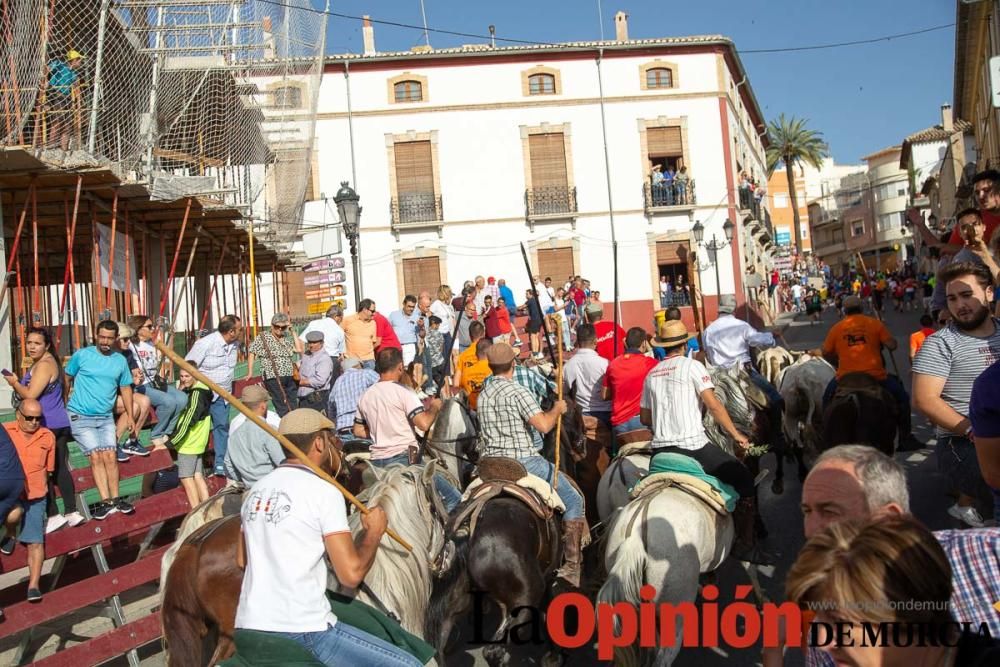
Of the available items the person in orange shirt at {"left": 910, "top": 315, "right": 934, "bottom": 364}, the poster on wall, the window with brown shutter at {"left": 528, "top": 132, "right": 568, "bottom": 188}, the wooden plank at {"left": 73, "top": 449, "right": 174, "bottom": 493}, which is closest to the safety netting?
the poster on wall

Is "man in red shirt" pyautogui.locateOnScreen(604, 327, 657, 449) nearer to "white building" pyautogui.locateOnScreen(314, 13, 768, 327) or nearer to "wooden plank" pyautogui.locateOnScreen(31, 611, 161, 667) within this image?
"wooden plank" pyautogui.locateOnScreen(31, 611, 161, 667)

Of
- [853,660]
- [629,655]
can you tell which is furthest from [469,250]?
[853,660]

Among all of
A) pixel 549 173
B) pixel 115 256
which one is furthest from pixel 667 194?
pixel 115 256

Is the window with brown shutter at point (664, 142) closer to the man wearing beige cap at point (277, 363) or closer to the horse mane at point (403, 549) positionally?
the man wearing beige cap at point (277, 363)

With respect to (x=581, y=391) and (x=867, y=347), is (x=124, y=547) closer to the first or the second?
(x=581, y=391)

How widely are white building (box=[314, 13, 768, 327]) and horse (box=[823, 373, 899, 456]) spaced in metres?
24.6

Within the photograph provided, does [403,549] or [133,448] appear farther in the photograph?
[133,448]

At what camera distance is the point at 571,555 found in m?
6.62

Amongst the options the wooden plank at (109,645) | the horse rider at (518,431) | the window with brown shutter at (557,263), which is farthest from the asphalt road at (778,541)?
the window with brown shutter at (557,263)

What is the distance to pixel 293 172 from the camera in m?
17.1

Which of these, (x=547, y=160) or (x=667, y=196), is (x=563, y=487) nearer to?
(x=547, y=160)

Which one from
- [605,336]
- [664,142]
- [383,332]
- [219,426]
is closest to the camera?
[219,426]

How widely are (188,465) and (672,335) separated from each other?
4.74 meters

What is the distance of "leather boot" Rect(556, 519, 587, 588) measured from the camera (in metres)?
6.62
